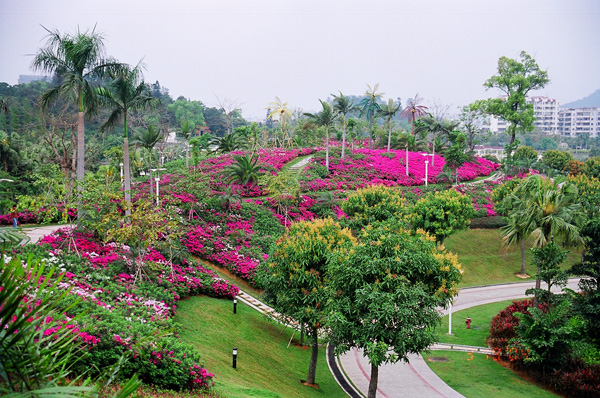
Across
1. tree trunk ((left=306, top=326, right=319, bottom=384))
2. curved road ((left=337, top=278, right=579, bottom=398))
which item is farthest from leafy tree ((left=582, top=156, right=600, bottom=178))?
tree trunk ((left=306, top=326, right=319, bottom=384))

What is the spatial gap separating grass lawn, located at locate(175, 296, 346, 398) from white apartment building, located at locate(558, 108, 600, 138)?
175895 millimetres

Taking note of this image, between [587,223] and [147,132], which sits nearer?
[587,223]

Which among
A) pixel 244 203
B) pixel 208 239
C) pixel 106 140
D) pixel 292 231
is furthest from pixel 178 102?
pixel 292 231

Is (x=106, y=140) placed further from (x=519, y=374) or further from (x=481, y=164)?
(x=519, y=374)

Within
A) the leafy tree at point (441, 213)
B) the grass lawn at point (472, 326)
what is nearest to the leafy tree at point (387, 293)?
the grass lawn at point (472, 326)

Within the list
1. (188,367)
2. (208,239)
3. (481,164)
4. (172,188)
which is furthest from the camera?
(481,164)

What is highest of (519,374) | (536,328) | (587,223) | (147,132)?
(147,132)

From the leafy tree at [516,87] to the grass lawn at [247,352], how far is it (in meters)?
40.0

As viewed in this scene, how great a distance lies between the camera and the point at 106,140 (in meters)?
55.9

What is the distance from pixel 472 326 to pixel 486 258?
38.3 ft

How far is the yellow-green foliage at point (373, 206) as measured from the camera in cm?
2852

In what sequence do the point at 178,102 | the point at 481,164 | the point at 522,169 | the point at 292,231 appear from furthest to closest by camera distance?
the point at 178,102, the point at 481,164, the point at 522,169, the point at 292,231

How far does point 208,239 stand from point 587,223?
17193mm

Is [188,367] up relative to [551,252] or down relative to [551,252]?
down
